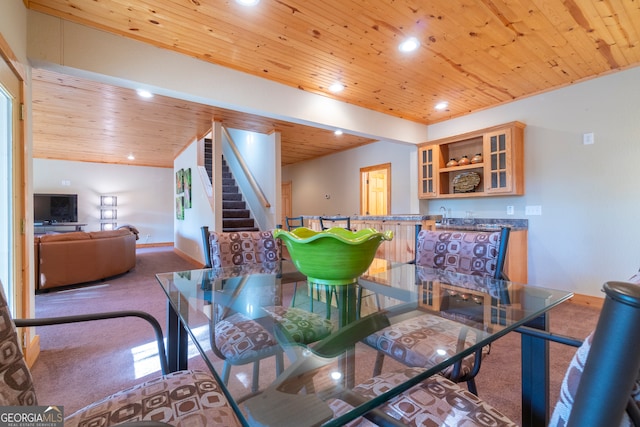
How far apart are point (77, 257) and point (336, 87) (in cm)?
418

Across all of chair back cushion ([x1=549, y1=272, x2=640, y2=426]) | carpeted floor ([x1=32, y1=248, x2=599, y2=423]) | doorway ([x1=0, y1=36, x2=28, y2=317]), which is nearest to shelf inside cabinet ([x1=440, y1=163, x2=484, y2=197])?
carpeted floor ([x1=32, y1=248, x2=599, y2=423])

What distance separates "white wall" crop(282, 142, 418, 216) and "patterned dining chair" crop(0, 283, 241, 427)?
4.28m

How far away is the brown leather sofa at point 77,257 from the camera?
377cm

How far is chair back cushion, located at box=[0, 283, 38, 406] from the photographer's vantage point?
0.70 metres

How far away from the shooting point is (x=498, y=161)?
12.0 feet

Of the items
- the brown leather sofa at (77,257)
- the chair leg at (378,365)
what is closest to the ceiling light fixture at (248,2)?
the chair leg at (378,365)

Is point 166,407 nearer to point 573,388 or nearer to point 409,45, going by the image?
point 573,388

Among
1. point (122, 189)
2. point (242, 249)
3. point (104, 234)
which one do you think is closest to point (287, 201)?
point (104, 234)

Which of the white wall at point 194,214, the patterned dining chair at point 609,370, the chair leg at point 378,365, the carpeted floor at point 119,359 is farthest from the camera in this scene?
the white wall at point 194,214

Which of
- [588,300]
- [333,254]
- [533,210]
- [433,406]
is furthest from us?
[533,210]

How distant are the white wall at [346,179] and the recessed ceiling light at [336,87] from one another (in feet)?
5.87

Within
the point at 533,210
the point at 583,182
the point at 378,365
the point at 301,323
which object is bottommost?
the point at 378,365

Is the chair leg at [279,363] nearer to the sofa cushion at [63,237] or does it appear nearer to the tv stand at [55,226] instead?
the sofa cushion at [63,237]

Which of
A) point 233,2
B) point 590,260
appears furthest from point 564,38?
point 233,2
